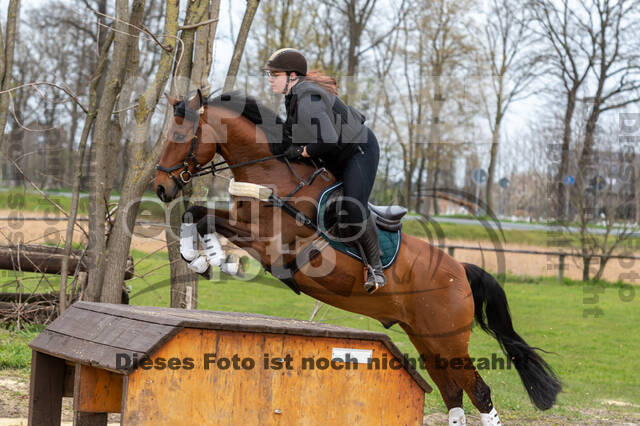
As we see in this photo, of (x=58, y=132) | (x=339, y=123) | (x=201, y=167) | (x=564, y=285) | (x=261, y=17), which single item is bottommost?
(x=564, y=285)

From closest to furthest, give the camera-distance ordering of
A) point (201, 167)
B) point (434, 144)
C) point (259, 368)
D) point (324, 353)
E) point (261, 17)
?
point (259, 368) < point (324, 353) < point (201, 167) < point (261, 17) < point (434, 144)

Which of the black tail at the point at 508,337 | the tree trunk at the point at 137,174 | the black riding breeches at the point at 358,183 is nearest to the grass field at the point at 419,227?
the tree trunk at the point at 137,174

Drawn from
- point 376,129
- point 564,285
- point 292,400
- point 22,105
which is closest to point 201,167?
point 292,400

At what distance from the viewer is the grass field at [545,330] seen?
6781 millimetres

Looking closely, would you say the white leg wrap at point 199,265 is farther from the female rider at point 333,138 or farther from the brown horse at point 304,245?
the female rider at point 333,138

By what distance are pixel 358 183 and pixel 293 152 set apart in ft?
1.53

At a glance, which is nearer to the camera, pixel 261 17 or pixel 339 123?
pixel 339 123

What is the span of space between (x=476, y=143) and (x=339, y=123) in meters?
22.0

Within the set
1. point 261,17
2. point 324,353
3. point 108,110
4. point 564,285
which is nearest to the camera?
point 324,353

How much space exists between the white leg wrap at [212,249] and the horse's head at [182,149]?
0.34m

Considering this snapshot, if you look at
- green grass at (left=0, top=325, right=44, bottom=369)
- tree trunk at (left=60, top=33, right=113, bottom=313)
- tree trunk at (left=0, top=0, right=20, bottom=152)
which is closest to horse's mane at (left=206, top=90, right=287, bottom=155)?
tree trunk at (left=60, top=33, right=113, bottom=313)

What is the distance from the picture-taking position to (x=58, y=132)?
915 inches

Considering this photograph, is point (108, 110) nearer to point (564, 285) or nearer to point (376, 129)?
point (564, 285)

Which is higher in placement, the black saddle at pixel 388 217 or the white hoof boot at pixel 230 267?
the black saddle at pixel 388 217
